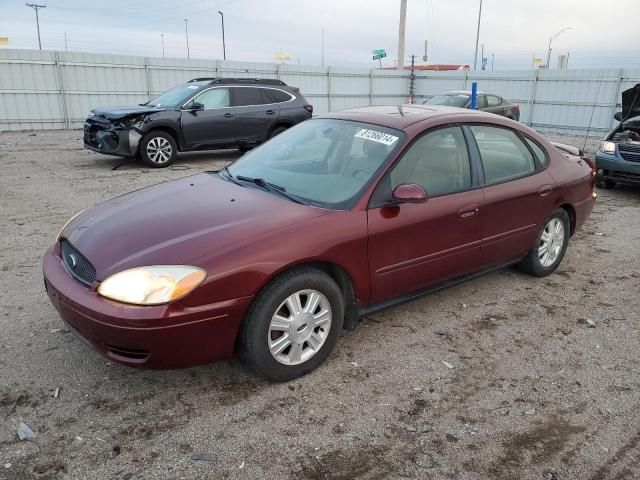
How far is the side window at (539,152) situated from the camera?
4.59 meters

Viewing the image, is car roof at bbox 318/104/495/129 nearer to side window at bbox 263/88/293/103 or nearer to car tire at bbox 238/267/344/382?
car tire at bbox 238/267/344/382

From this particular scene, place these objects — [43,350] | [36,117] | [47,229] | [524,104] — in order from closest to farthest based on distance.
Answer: [43,350], [47,229], [36,117], [524,104]

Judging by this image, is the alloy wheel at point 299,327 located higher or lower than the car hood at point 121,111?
lower

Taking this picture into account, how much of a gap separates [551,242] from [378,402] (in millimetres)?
2706

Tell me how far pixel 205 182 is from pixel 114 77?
51.3 ft

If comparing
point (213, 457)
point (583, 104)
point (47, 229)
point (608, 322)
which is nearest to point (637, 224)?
point (608, 322)

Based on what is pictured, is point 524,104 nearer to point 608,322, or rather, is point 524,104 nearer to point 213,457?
point 608,322

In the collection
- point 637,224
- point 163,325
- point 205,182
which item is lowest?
point 637,224

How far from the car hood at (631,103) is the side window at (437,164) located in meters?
6.90

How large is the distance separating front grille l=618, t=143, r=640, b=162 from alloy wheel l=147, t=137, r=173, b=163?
8.22 metres

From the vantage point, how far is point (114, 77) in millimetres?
17484

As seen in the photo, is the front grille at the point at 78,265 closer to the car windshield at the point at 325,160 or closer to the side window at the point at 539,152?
the car windshield at the point at 325,160

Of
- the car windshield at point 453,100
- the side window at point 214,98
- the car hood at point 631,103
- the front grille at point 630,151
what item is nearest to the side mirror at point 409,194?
the front grille at point 630,151

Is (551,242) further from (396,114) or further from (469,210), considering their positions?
(396,114)
